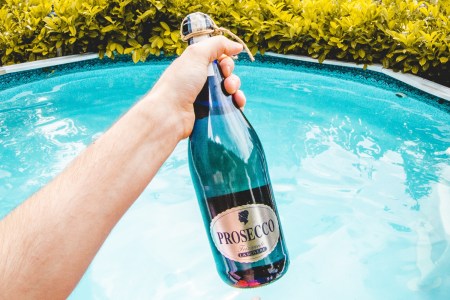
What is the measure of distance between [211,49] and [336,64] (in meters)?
4.58

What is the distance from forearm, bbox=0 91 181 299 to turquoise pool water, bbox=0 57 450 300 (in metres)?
2.13

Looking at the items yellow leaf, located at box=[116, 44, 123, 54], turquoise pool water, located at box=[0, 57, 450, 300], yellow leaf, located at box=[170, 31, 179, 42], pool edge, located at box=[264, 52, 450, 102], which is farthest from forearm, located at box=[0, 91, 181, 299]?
yellow leaf, located at box=[116, 44, 123, 54]

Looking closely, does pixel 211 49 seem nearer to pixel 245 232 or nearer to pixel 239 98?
pixel 239 98

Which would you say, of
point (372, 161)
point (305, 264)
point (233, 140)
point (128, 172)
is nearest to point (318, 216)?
point (305, 264)

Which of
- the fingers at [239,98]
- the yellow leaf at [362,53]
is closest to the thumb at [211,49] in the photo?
the fingers at [239,98]

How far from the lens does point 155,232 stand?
149 inches

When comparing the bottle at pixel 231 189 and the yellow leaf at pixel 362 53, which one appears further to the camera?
the yellow leaf at pixel 362 53

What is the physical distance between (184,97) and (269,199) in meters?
0.54

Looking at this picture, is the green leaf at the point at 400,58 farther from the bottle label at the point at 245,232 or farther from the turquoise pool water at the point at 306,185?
the bottle label at the point at 245,232

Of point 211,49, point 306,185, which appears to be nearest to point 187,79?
point 211,49

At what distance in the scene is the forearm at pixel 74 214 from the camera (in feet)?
3.51

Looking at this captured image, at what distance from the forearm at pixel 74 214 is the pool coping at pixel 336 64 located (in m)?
4.31

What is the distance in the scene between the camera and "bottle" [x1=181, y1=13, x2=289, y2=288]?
5.27 ft

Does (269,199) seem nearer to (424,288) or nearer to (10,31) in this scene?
(424,288)
